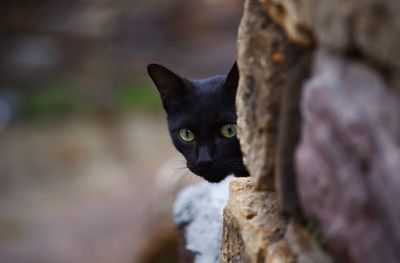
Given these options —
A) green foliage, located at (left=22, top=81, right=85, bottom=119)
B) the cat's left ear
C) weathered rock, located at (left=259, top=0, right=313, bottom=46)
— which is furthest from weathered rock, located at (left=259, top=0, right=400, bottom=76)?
green foliage, located at (left=22, top=81, right=85, bottom=119)

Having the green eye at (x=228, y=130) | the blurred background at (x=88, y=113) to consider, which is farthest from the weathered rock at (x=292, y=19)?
the blurred background at (x=88, y=113)

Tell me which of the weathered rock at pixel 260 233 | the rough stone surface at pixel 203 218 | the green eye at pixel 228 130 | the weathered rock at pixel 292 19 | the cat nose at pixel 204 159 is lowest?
the rough stone surface at pixel 203 218

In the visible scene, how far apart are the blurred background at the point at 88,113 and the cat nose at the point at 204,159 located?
338 centimetres

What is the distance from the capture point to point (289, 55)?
5.59 ft

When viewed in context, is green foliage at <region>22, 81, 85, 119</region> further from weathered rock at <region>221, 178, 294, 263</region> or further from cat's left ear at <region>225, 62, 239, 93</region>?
A: weathered rock at <region>221, 178, 294, 263</region>

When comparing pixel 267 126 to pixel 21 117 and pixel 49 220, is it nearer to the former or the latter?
pixel 49 220

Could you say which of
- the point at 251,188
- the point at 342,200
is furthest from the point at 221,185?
the point at 342,200

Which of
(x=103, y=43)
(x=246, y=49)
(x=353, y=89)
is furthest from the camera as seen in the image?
(x=103, y=43)

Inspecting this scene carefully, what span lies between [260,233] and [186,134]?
123 cm

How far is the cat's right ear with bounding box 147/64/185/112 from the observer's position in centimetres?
305

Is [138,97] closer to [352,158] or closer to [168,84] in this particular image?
[168,84]

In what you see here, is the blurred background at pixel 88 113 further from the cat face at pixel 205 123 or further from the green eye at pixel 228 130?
the green eye at pixel 228 130

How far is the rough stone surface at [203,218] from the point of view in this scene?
9.75 ft

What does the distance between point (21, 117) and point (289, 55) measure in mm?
7785
